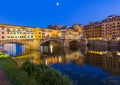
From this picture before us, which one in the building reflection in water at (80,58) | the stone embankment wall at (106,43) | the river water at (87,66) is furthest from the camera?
the stone embankment wall at (106,43)

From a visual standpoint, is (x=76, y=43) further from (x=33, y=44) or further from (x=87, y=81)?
(x=87, y=81)

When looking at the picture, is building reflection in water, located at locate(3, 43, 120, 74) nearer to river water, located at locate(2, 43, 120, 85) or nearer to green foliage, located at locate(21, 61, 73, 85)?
river water, located at locate(2, 43, 120, 85)

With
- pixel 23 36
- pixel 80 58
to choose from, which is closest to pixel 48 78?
pixel 80 58

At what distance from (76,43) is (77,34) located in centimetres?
1752

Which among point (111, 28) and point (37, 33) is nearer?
point (37, 33)

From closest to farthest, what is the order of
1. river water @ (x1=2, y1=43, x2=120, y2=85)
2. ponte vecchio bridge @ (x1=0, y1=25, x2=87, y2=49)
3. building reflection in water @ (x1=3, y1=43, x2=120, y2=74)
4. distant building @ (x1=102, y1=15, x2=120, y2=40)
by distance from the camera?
river water @ (x1=2, y1=43, x2=120, y2=85)
building reflection in water @ (x1=3, y1=43, x2=120, y2=74)
ponte vecchio bridge @ (x1=0, y1=25, x2=87, y2=49)
distant building @ (x1=102, y1=15, x2=120, y2=40)

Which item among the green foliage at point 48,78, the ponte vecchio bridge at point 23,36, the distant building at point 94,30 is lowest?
the green foliage at point 48,78

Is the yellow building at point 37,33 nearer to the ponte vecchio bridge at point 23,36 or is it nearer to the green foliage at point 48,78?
the ponte vecchio bridge at point 23,36

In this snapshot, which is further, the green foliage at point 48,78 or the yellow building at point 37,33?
the yellow building at point 37,33

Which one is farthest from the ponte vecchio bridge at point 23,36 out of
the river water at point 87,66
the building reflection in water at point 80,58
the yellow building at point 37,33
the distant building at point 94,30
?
the distant building at point 94,30

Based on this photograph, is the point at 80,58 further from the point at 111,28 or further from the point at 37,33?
the point at 111,28

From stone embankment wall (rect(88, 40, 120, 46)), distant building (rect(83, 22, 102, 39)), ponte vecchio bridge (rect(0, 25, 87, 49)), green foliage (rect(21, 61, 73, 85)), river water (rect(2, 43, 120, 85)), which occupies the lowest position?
river water (rect(2, 43, 120, 85))

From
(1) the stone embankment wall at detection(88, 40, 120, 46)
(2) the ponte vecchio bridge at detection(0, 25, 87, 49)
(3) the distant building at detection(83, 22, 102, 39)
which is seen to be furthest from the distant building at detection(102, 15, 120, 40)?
(2) the ponte vecchio bridge at detection(0, 25, 87, 49)

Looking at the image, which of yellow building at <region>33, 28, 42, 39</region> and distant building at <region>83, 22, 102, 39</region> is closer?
yellow building at <region>33, 28, 42, 39</region>
